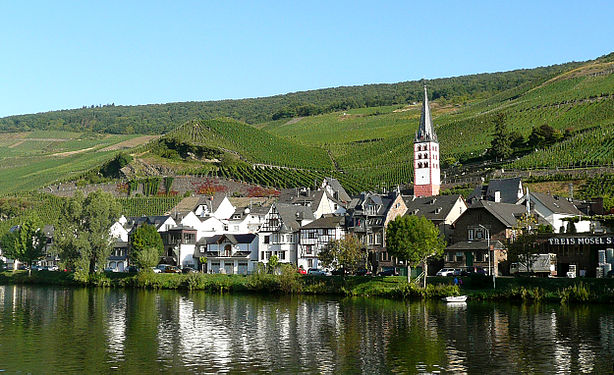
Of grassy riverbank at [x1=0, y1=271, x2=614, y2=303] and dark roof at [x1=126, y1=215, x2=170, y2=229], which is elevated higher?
dark roof at [x1=126, y1=215, x2=170, y2=229]

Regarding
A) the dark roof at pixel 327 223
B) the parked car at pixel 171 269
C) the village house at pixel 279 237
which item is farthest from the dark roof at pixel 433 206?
the parked car at pixel 171 269

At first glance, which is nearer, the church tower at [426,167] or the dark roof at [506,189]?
the dark roof at [506,189]

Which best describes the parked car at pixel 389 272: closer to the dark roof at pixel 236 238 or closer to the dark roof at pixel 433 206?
the dark roof at pixel 433 206

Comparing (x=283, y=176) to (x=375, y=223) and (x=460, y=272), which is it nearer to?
(x=375, y=223)

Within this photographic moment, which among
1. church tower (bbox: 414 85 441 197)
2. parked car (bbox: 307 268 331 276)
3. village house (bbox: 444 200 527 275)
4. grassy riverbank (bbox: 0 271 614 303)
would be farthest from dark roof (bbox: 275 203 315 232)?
church tower (bbox: 414 85 441 197)

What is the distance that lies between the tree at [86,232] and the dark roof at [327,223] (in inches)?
986

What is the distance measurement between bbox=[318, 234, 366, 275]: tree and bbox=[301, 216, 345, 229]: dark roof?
11116mm

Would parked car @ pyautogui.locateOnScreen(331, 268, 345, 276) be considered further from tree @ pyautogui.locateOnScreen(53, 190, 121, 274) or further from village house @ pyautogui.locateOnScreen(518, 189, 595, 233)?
tree @ pyautogui.locateOnScreen(53, 190, 121, 274)

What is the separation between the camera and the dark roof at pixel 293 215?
9455 centimetres

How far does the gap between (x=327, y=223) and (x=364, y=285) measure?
21.0 meters

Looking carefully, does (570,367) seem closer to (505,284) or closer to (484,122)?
(505,284)

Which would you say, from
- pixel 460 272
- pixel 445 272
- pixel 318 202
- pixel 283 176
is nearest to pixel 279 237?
pixel 318 202

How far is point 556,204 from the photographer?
90.2 meters

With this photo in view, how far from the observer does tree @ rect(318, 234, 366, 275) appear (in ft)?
247
